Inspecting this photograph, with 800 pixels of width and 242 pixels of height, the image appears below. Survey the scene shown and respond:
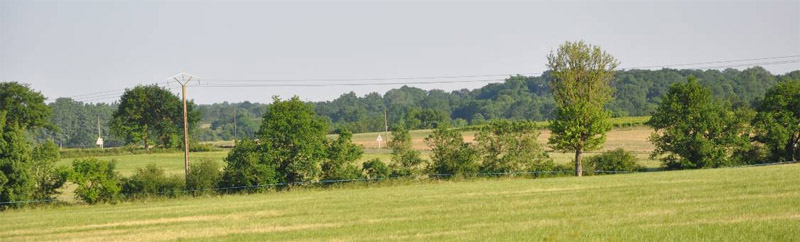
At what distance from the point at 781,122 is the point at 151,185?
135ft

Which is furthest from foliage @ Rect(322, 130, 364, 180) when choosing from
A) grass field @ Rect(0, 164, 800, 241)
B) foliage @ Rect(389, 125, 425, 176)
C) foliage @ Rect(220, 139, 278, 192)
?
grass field @ Rect(0, 164, 800, 241)

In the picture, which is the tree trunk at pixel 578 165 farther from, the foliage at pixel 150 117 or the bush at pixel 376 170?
the foliage at pixel 150 117

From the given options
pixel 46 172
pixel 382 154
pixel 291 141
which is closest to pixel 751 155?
pixel 291 141

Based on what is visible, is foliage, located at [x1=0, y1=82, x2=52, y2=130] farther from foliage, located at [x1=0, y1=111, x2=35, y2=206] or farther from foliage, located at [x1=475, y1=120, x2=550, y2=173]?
foliage, located at [x1=475, y1=120, x2=550, y2=173]

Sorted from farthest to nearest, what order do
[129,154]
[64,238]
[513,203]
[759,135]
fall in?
[129,154]
[759,135]
[513,203]
[64,238]

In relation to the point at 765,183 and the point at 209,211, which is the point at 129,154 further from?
the point at 765,183

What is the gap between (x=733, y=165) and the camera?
54.5 metres

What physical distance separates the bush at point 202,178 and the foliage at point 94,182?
422cm

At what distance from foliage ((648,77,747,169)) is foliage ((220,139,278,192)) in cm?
2572

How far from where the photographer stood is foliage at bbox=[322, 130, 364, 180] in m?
51.7

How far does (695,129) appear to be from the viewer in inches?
2183

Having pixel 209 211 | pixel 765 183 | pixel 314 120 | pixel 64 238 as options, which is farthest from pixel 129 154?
pixel 765 183

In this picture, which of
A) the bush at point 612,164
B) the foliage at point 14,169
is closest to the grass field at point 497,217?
the foliage at point 14,169

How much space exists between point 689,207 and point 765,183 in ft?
25.8
